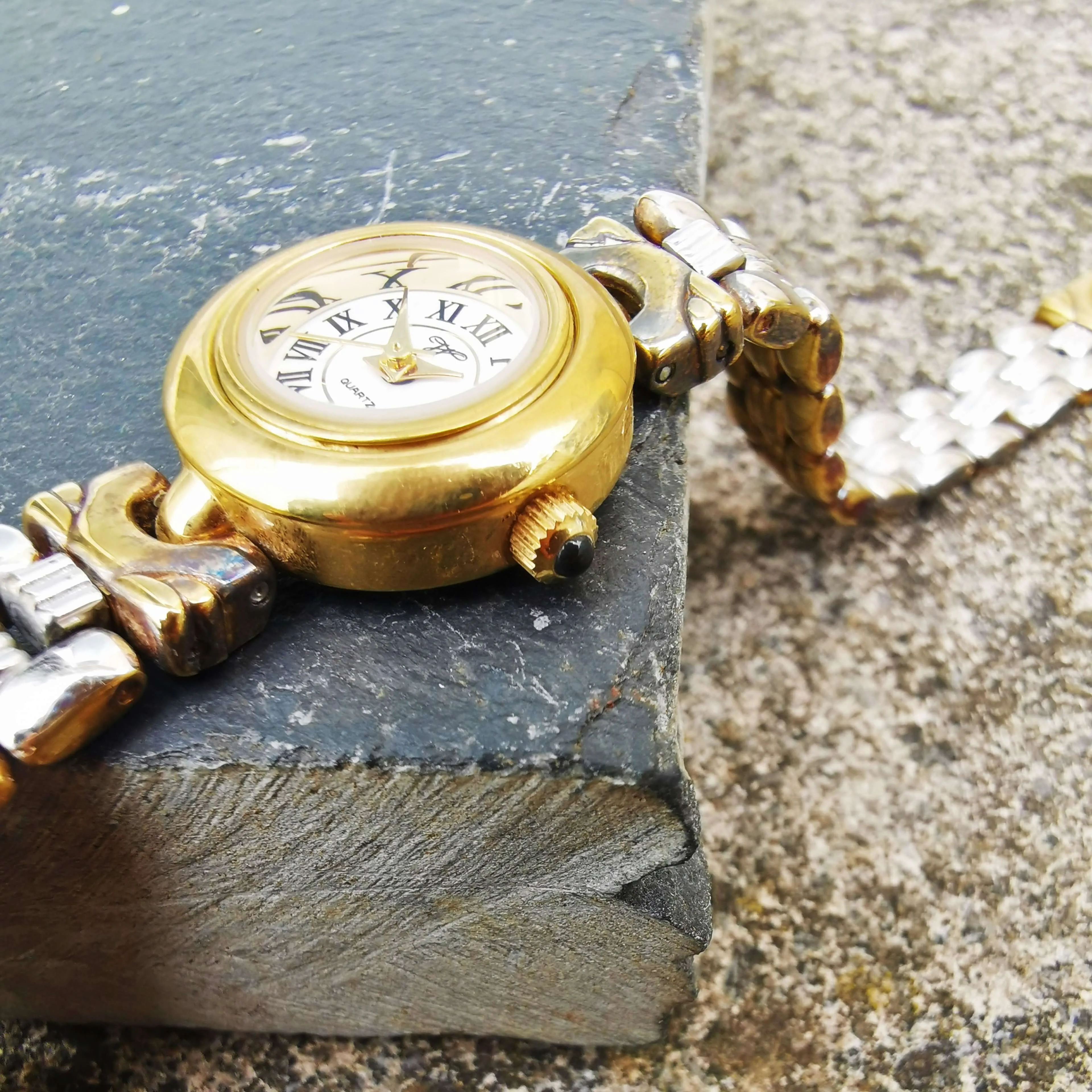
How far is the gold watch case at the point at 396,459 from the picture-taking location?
Result: 82 cm

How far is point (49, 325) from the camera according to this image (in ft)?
4.03

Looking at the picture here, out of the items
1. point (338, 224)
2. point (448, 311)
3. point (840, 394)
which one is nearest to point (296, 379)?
point (448, 311)

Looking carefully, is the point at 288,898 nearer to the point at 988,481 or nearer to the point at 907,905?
the point at 907,905

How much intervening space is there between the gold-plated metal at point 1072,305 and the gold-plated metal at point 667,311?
0.87 m

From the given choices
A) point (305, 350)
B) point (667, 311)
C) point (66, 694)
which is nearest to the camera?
point (66, 694)

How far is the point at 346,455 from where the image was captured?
826mm

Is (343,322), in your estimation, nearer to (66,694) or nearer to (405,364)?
(405,364)

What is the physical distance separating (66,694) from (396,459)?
0.28 m

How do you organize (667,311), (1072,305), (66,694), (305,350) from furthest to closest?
1. (1072,305)
2. (667,311)
3. (305,350)
4. (66,694)

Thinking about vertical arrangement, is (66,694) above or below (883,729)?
above

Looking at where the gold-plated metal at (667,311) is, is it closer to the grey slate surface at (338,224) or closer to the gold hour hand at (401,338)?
the grey slate surface at (338,224)

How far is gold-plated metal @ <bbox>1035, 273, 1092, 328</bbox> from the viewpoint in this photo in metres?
1.73

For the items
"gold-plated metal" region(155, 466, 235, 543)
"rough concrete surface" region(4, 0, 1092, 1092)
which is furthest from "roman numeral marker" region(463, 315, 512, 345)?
"rough concrete surface" region(4, 0, 1092, 1092)

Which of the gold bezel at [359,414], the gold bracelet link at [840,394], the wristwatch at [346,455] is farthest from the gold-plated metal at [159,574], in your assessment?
the gold bracelet link at [840,394]
